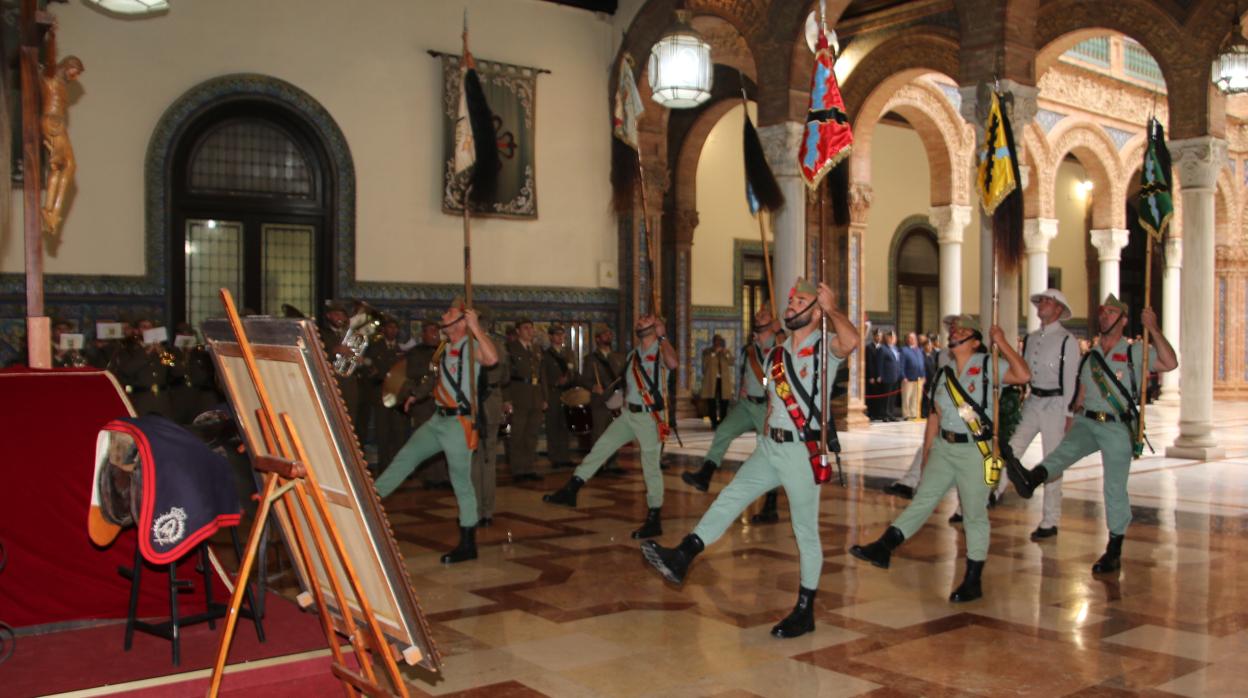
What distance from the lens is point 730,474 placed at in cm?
1092

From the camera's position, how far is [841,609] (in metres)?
5.55

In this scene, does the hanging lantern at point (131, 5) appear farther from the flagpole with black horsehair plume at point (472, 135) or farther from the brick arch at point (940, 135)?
the brick arch at point (940, 135)

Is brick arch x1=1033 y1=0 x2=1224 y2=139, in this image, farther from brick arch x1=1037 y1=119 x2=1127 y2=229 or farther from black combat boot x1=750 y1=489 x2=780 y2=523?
brick arch x1=1037 y1=119 x2=1127 y2=229

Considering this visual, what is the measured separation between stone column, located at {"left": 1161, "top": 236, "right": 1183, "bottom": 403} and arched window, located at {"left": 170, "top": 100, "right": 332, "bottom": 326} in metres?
16.4

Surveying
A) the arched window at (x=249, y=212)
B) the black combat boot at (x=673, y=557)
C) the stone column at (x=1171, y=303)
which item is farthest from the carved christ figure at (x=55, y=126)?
the stone column at (x=1171, y=303)

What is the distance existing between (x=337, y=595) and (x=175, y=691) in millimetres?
888

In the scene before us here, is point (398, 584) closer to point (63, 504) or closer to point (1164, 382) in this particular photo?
point (63, 504)

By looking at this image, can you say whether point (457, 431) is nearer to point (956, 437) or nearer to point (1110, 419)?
point (956, 437)

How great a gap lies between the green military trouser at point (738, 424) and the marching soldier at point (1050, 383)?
6.01 feet

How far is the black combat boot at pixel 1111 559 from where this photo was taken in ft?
20.8

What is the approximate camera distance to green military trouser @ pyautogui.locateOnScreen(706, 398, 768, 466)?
27.4ft

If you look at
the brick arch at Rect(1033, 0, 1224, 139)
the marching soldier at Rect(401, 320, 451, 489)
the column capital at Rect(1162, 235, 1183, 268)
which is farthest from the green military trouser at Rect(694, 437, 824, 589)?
the column capital at Rect(1162, 235, 1183, 268)

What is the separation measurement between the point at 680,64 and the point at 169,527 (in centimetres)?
831

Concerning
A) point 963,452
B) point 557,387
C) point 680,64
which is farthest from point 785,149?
point 963,452
